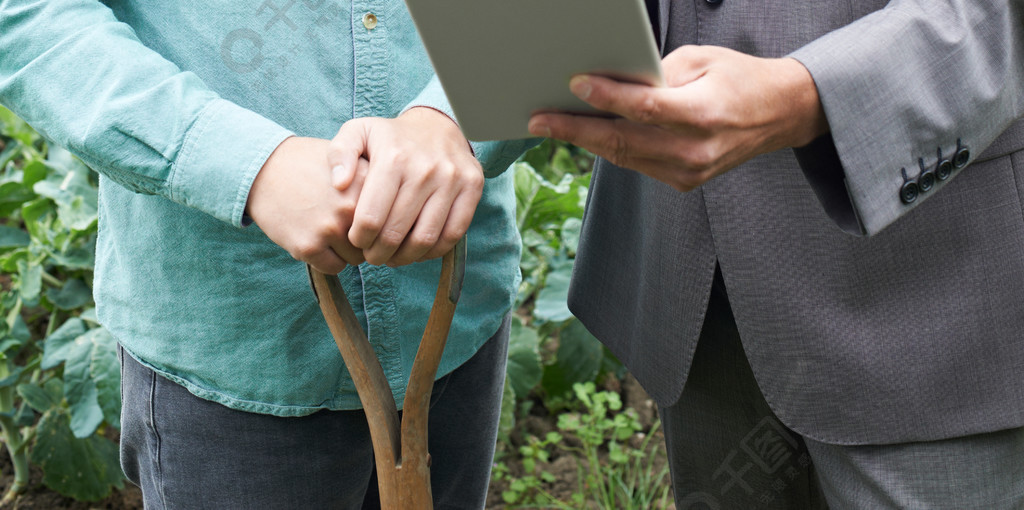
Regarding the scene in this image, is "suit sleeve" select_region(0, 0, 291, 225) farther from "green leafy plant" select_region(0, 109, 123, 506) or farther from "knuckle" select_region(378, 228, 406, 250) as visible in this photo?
"green leafy plant" select_region(0, 109, 123, 506)

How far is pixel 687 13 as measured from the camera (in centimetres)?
97

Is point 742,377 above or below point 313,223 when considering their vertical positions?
below

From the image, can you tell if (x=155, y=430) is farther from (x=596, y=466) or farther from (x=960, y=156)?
(x=596, y=466)

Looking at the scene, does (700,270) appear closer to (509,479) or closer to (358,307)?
(358,307)

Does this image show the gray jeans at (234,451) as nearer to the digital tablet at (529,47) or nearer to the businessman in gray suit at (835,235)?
the businessman in gray suit at (835,235)

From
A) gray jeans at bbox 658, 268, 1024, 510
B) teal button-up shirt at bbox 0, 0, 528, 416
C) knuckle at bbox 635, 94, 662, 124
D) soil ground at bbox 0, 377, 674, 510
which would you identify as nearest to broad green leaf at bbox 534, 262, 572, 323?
soil ground at bbox 0, 377, 674, 510

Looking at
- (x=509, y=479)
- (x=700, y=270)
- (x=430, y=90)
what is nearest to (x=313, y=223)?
(x=430, y=90)

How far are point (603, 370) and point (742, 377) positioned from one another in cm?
134

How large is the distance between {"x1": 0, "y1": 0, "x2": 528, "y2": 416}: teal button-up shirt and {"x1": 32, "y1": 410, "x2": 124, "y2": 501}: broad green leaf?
1221 mm

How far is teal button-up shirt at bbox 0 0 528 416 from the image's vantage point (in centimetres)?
83

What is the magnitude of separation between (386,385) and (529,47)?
41cm

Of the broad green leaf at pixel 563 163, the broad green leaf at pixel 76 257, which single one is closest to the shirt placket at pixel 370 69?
the broad green leaf at pixel 76 257

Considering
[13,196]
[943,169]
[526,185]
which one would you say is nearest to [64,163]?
[13,196]

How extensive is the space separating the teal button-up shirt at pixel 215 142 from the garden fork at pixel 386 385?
143mm
